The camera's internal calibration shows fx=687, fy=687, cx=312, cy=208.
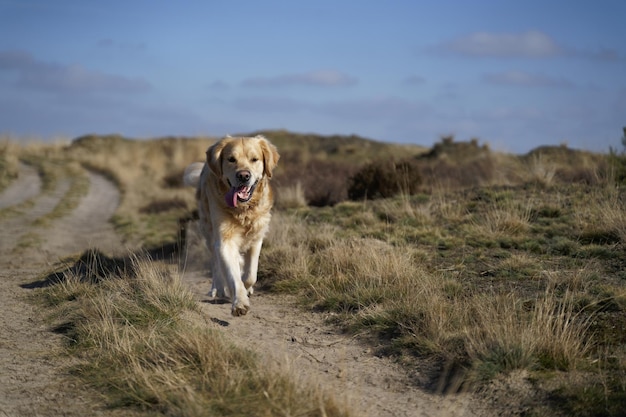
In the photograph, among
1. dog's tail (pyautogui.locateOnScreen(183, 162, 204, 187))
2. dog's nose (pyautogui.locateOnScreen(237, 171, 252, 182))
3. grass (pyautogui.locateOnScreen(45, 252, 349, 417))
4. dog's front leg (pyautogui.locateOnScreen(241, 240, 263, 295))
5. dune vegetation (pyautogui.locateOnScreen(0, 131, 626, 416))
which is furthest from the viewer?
dog's tail (pyautogui.locateOnScreen(183, 162, 204, 187))

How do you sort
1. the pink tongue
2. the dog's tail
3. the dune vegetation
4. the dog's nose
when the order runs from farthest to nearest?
the dog's tail
the pink tongue
the dog's nose
the dune vegetation

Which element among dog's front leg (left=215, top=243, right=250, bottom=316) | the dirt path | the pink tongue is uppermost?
the pink tongue

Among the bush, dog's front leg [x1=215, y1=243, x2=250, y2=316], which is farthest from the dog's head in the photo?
the bush

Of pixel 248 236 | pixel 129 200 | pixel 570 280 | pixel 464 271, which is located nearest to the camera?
pixel 570 280

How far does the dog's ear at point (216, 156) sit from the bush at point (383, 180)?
22.0 feet

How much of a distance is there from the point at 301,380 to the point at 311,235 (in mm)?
4556

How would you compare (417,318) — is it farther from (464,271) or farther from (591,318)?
(464,271)

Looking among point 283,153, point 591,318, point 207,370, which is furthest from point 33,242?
point 283,153

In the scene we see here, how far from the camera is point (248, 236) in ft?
22.5

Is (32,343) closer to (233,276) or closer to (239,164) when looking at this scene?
(233,276)

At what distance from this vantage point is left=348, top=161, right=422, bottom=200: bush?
13.5 m

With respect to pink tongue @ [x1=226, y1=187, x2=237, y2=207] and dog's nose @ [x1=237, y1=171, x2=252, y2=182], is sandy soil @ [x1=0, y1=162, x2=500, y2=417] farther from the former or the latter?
dog's nose @ [x1=237, y1=171, x2=252, y2=182]

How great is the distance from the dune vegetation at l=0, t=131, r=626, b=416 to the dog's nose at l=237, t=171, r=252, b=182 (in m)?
1.12

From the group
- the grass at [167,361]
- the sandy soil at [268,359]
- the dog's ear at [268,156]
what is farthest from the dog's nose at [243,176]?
the sandy soil at [268,359]
